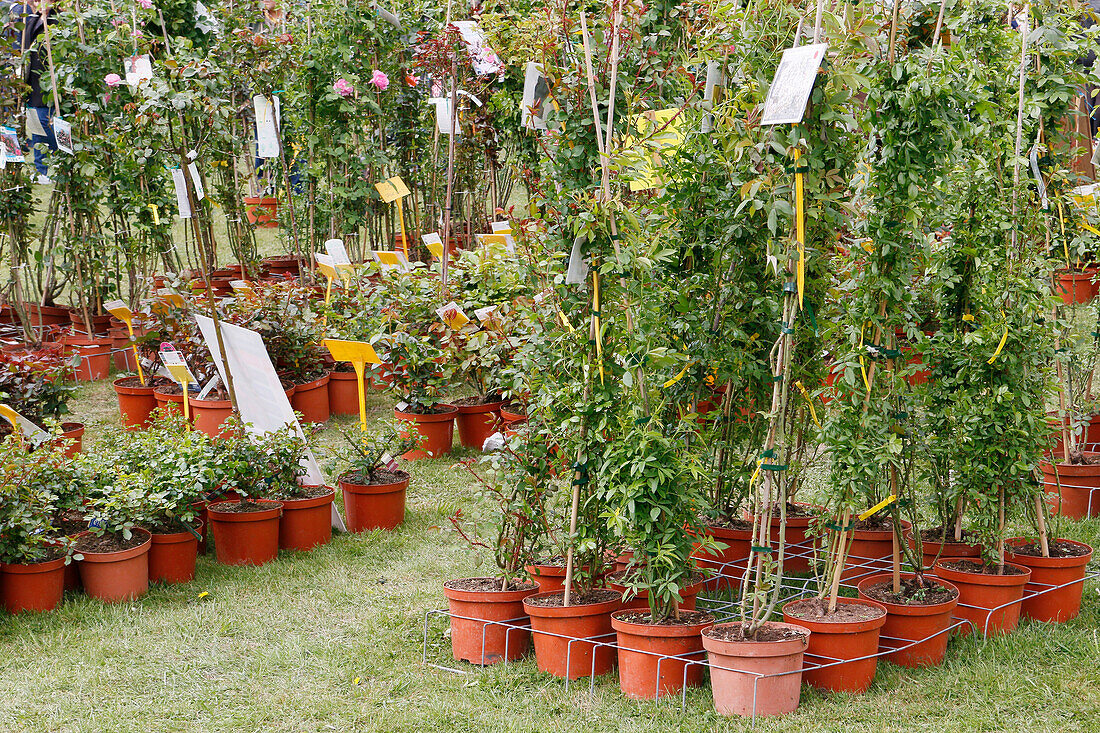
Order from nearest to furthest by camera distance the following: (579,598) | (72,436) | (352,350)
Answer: (579,598)
(352,350)
(72,436)

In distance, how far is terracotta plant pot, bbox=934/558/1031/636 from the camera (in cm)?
359

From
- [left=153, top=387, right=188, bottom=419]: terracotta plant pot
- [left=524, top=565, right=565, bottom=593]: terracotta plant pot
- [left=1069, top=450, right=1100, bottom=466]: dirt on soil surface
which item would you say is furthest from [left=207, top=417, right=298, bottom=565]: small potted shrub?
[left=1069, top=450, right=1100, bottom=466]: dirt on soil surface

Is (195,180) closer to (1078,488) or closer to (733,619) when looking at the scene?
(733,619)

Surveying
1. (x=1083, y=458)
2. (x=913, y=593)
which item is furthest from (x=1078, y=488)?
(x=913, y=593)

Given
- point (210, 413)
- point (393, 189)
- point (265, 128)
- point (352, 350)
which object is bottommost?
A: point (210, 413)

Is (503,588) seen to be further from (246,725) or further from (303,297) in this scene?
(303,297)

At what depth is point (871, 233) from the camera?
127 inches

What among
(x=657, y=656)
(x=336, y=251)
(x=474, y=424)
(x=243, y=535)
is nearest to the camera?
(x=657, y=656)

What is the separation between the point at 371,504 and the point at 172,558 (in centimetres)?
93

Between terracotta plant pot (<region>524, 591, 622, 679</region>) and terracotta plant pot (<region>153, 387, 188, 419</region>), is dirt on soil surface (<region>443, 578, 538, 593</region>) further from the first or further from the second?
terracotta plant pot (<region>153, 387, 188, 419</region>)

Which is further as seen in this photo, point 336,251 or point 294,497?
point 336,251

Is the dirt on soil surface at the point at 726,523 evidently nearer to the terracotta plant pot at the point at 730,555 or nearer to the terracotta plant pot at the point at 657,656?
the terracotta plant pot at the point at 730,555

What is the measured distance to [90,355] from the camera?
743 centimetres

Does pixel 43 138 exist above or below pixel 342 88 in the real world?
below
